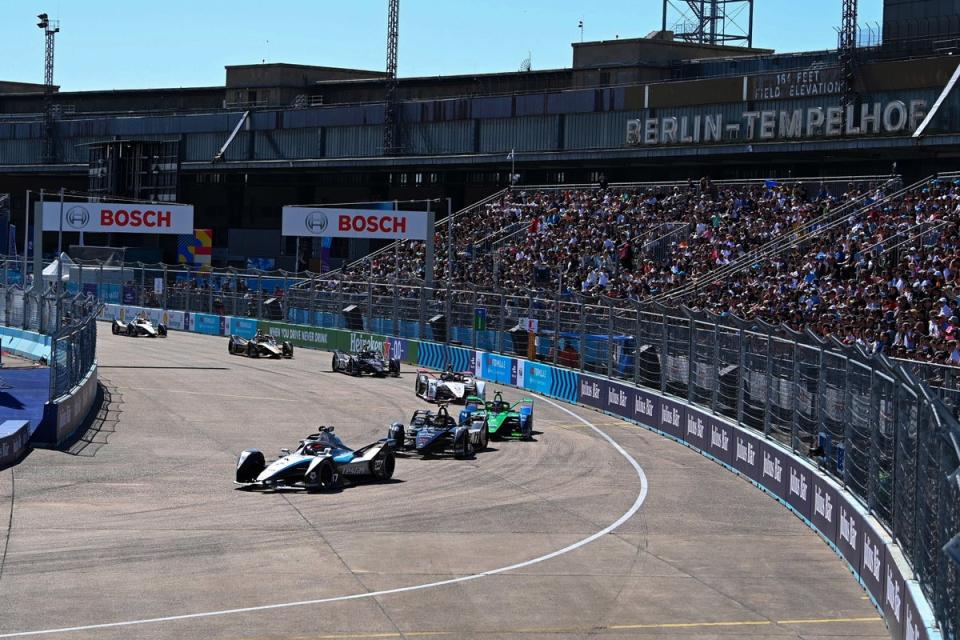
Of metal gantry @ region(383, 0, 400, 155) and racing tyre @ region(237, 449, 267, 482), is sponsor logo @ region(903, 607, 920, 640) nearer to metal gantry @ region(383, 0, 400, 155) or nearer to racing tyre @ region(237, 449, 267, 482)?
racing tyre @ region(237, 449, 267, 482)

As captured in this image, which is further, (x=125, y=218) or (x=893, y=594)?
(x=125, y=218)

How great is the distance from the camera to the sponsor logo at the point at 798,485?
21031 millimetres

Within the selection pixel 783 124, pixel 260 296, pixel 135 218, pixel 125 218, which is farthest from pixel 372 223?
pixel 125 218

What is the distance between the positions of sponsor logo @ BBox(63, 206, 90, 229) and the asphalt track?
51.0 meters

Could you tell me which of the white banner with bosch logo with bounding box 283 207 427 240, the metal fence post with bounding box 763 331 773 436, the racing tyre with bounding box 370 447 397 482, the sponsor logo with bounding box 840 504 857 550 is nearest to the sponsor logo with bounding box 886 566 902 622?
the sponsor logo with bounding box 840 504 857 550

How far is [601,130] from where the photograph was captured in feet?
210

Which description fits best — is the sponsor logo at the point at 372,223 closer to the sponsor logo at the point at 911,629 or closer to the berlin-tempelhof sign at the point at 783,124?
the berlin-tempelhof sign at the point at 783,124

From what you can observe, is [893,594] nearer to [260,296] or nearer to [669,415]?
[669,415]

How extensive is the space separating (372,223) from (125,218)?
19.9 m

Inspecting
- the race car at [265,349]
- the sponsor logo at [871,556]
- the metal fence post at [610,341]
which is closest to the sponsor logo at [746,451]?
the sponsor logo at [871,556]

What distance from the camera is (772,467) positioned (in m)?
23.3

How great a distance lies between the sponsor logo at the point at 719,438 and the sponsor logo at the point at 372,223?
120 feet

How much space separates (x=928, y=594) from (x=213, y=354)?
3968cm

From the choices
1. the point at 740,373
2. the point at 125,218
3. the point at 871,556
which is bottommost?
the point at 871,556
